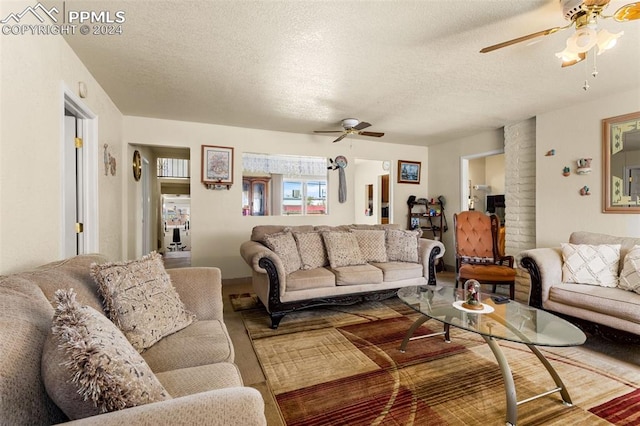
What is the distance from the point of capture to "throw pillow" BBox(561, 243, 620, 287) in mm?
2459

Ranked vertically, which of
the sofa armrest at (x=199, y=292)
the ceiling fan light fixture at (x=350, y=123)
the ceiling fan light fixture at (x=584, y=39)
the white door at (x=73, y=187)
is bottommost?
the sofa armrest at (x=199, y=292)

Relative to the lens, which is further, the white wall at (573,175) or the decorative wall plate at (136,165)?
the decorative wall plate at (136,165)

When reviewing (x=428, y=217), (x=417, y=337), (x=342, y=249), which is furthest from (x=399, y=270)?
(x=428, y=217)

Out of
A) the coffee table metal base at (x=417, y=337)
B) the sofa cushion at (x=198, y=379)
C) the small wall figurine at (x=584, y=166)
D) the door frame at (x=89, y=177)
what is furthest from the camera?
the small wall figurine at (x=584, y=166)

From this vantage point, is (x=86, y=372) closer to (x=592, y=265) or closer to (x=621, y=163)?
(x=592, y=265)

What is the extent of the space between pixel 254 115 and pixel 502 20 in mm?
2947

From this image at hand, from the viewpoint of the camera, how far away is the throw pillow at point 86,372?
0.67 metres

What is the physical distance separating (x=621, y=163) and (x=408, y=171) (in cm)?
306

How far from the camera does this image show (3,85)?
4.78ft

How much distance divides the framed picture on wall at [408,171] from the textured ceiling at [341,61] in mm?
1744

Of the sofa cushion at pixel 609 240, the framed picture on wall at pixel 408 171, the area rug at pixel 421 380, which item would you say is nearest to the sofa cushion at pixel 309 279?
the area rug at pixel 421 380

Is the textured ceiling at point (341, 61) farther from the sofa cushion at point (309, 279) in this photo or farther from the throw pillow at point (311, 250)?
the sofa cushion at point (309, 279)

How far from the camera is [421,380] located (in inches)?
73.0

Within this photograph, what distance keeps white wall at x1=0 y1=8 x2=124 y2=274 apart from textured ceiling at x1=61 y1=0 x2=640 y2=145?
36 centimetres
